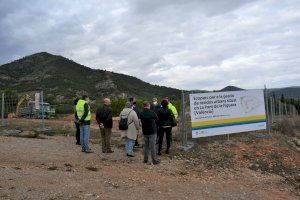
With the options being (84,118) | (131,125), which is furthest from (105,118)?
(131,125)

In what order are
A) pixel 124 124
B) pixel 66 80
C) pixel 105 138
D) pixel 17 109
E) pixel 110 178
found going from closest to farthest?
pixel 110 178 → pixel 124 124 → pixel 105 138 → pixel 17 109 → pixel 66 80

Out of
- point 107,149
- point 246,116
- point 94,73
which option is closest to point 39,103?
point 107,149

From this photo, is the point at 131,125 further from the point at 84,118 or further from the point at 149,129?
the point at 84,118

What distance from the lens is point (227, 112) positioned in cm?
1688

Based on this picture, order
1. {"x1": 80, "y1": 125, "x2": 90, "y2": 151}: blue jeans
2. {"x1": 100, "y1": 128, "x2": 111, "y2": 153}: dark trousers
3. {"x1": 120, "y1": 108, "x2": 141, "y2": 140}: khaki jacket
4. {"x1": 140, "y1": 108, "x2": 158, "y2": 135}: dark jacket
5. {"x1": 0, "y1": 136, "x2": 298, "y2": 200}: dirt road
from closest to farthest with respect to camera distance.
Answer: {"x1": 0, "y1": 136, "x2": 298, "y2": 200}: dirt road < {"x1": 140, "y1": 108, "x2": 158, "y2": 135}: dark jacket < {"x1": 120, "y1": 108, "x2": 141, "y2": 140}: khaki jacket < {"x1": 80, "y1": 125, "x2": 90, "y2": 151}: blue jeans < {"x1": 100, "y1": 128, "x2": 111, "y2": 153}: dark trousers

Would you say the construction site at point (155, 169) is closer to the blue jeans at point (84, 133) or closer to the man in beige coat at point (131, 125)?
the blue jeans at point (84, 133)

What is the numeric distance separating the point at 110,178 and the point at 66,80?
2676 inches

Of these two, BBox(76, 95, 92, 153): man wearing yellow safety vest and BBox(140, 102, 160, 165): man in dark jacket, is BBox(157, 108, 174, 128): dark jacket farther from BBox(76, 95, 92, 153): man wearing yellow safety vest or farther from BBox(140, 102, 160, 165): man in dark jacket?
BBox(76, 95, 92, 153): man wearing yellow safety vest

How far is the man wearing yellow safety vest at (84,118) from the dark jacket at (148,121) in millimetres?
1808

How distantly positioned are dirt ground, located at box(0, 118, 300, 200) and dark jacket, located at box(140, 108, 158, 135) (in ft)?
3.12

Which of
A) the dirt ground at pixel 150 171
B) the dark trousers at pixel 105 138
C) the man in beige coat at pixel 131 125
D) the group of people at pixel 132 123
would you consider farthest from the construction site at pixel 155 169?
the man in beige coat at pixel 131 125

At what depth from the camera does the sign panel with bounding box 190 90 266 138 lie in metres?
15.9

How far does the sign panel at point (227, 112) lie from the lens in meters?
15.9

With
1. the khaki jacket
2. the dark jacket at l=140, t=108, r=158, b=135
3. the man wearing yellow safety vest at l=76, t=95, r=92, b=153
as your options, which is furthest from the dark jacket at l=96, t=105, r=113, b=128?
the dark jacket at l=140, t=108, r=158, b=135
